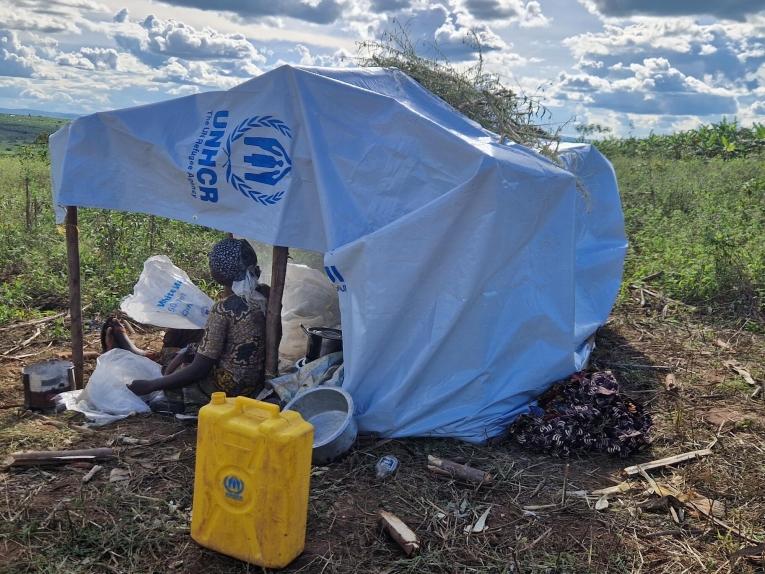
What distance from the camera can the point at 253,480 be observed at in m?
2.66

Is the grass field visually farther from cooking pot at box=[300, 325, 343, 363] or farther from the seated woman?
cooking pot at box=[300, 325, 343, 363]

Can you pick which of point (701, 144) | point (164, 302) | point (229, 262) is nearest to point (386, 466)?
point (229, 262)

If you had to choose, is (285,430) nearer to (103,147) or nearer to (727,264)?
(103,147)

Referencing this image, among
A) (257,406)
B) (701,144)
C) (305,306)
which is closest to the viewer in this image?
(257,406)

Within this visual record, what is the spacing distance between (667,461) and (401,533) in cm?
177

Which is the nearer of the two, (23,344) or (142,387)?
(142,387)

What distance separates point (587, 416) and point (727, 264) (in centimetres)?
Answer: 423

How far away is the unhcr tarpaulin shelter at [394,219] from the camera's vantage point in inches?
154

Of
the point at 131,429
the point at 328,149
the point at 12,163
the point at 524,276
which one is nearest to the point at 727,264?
the point at 524,276

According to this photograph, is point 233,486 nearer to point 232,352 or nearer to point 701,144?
point 232,352

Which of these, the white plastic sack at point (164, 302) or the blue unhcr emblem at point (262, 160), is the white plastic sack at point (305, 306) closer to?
the white plastic sack at point (164, 302)

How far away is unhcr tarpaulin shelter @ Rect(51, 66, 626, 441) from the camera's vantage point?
3918 mm

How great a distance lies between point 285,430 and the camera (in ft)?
8.61

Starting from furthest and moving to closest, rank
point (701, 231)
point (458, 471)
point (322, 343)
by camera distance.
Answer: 1. point (701, 231)
2. point (322, 343)
3. point (458, 471)
